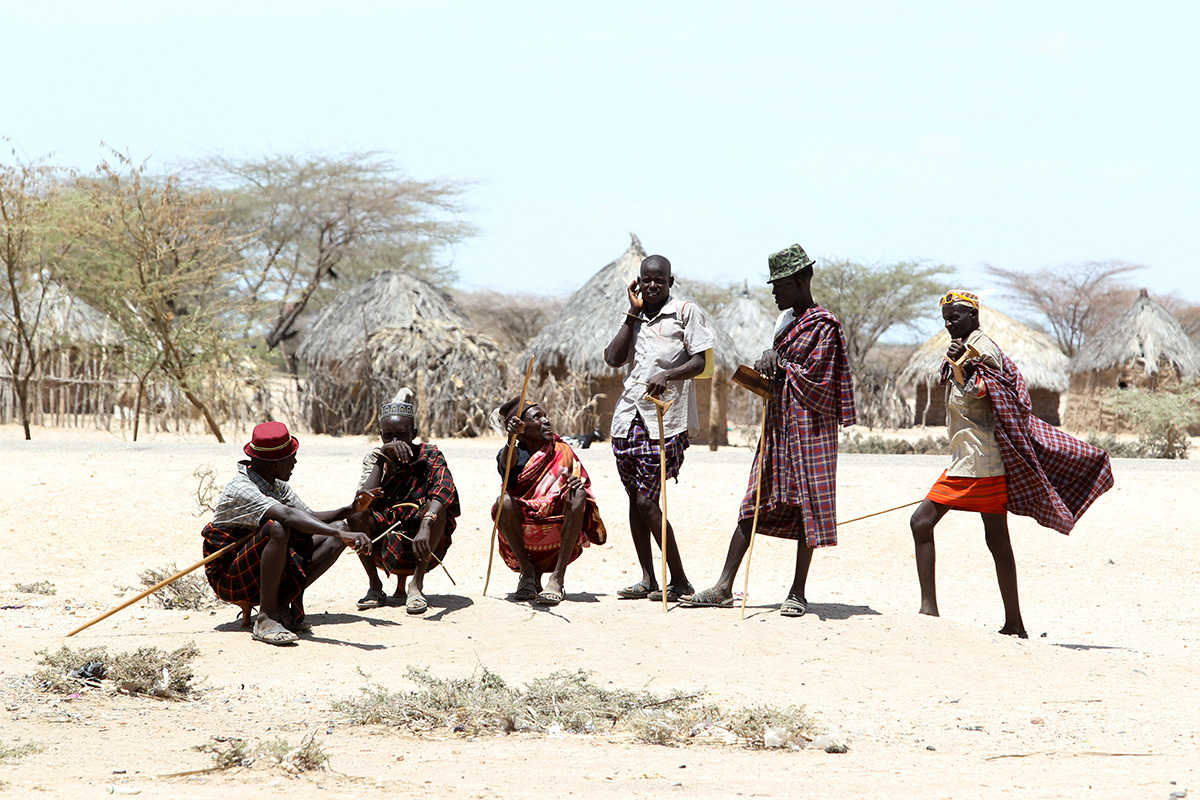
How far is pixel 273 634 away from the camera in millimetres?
4793

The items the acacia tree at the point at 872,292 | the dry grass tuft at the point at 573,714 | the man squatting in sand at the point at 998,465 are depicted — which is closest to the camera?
the dry grass tuft at the point at 573,714

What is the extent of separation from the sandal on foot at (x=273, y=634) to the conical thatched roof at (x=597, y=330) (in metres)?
13.2

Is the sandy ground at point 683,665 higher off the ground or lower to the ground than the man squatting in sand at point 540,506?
lower

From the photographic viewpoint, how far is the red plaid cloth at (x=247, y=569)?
16.2 ft

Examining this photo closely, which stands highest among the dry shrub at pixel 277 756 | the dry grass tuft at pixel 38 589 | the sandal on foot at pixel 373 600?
the sandal on foot at pixel 373 600

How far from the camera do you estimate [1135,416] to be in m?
17.2

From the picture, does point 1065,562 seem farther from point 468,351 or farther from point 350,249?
point 350,249

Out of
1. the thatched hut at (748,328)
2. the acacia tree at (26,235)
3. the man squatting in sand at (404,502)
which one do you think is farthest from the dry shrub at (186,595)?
the thatched hut at (748,328)

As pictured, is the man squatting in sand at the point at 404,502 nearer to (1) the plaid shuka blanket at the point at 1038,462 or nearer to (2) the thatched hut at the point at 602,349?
(1) the plaid shuka blanket at the point at 1038,462

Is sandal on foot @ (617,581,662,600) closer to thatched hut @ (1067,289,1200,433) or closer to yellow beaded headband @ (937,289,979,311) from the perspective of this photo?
yellow beaded headband @ (937,289,979,311)

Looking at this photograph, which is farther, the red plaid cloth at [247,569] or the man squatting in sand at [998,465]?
the man squatting in sand at [998,465]

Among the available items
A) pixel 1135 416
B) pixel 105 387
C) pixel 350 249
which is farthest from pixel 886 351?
pixel 105 387

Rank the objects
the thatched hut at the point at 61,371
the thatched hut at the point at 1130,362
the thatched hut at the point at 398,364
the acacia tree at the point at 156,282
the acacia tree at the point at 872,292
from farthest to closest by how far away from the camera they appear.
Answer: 1. the acacia tree at the point at 872,292
2. the thatched hut at the point at 1130,362
3. the thatched hut at the point at 398,364
4. the thatched hut at the point at 61,371
5. the acacia tree at the point at 156,282

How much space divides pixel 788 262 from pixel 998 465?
4.58 ft
